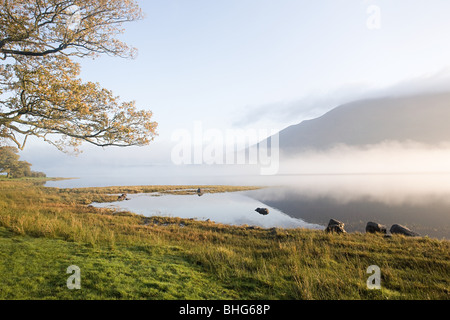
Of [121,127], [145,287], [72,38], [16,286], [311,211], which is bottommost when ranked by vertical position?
[311,211]

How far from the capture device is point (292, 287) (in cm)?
648

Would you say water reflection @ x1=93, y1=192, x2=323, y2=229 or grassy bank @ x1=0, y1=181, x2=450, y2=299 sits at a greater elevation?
grassy bank @ x1=0, y1=181, x2=450, y2=299

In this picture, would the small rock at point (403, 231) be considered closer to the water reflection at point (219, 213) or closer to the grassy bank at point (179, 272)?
the grassy bank at point (179, 272)

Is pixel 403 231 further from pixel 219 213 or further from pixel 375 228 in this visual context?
pixel 219 213

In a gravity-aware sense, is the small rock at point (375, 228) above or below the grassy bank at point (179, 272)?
below

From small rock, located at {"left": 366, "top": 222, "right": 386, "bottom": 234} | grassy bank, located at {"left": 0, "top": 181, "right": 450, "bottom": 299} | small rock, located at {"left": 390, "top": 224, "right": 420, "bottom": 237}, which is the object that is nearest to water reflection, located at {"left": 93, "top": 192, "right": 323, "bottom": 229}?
small rock, located at {"left": 366, "top": 222, "right": 386, "bottom": 234}

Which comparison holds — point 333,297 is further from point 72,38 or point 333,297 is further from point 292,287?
point 72,38

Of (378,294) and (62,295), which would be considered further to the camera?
(378,294)

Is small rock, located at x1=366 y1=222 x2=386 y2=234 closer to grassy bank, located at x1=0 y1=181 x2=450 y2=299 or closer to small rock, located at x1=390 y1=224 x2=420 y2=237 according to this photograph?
small rock, located at x1=390 y1=224 x2=420 y2=237

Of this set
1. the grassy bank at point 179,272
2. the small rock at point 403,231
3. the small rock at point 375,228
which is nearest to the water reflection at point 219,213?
the small rock at point 375,228

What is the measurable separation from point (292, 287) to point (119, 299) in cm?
517

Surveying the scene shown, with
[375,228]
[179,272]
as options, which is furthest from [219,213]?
[179,272]
